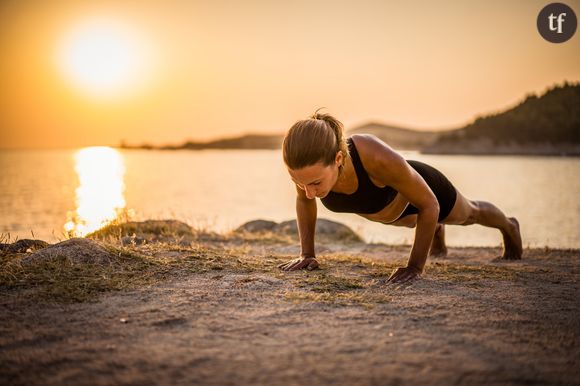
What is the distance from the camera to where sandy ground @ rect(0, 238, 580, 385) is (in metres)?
1.94

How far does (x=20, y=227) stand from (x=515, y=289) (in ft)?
52.9

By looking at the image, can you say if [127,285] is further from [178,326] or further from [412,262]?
[412,262]

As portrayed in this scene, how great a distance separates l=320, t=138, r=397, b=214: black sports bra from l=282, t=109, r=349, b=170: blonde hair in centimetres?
36

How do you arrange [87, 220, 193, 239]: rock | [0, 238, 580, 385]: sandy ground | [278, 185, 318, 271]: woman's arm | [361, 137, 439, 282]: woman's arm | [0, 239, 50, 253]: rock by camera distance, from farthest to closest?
[87, 220, 193, 239]: rock < [0, 239, 50, 253]: rock < [278, 185, 318, 271]: woman's arm < [361, 137, 439, 282]: woman's arm < [0, 238, 580, 385]: sandy ground

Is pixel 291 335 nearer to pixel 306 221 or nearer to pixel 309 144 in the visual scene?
pixel 309 144

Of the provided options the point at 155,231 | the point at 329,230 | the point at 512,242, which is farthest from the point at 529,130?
the point at 155,231

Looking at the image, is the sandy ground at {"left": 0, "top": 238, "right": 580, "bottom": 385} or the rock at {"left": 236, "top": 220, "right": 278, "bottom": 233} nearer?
the sandy ground at {"left": 0, "top": 238, "right": 580, "bottom": 385}

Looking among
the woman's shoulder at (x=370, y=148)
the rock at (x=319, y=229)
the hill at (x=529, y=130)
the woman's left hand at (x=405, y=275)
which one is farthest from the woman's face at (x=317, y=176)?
the hill at (x=529, y=130)

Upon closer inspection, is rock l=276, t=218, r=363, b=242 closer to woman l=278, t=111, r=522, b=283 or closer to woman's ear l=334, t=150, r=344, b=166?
woman l=278, t=111, r=522, b=283

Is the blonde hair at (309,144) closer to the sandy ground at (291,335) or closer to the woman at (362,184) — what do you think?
the woman at (362,184)

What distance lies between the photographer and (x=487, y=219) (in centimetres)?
534

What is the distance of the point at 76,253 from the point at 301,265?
2.08m

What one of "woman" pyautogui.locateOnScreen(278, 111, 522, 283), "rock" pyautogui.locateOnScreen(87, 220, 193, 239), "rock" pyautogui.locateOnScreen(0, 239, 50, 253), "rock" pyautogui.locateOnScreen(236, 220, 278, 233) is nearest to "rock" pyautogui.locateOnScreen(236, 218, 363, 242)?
"rock" pyautogui.locateOnScreen(236, 220, 278, 233)

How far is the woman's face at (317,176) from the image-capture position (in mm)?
3414
